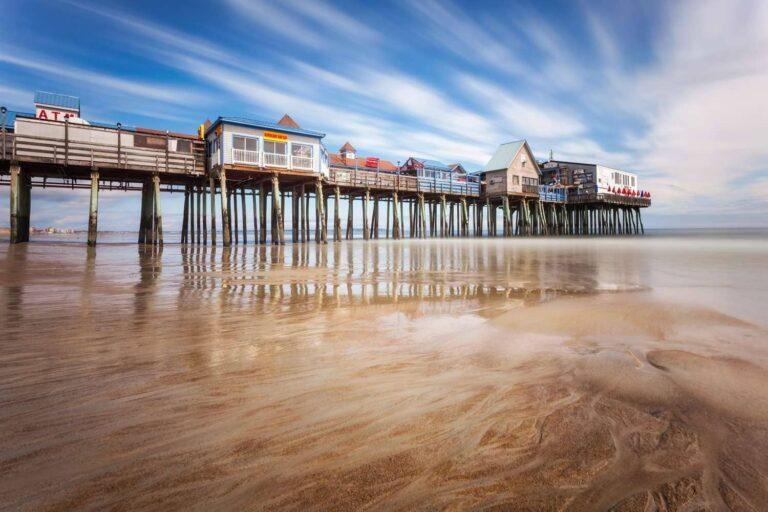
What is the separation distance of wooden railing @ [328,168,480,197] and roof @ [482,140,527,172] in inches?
115

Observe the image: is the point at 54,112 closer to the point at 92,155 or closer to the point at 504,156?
the point at 92,155

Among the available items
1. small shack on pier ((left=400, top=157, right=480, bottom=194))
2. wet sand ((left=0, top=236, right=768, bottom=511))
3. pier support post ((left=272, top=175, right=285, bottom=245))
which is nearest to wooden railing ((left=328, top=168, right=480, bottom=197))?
small shack on pier ((left=400, top=157, right=480, bottom=194))

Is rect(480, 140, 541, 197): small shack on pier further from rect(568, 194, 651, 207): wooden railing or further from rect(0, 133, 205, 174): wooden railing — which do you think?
rect(0, 133, 205, 174): wooden railing

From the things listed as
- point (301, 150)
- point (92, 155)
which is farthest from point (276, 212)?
point (92, 155)

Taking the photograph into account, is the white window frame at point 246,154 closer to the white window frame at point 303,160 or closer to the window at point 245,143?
the window at point 245,143

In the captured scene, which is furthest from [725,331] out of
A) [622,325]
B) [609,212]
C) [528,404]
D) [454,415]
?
[609,212]

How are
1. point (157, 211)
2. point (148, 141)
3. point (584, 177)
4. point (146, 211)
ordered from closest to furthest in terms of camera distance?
point (157, 211), point (148, 141), point (146, 211), point (584, 177)

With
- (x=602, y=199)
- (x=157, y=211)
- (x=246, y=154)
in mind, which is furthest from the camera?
(x=602, y=199)

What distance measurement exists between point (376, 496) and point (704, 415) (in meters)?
1.99

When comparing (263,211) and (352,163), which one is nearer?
(263,211)

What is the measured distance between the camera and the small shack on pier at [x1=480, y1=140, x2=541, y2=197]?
43.9 metres

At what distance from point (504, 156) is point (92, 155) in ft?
128

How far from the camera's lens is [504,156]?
45375mm

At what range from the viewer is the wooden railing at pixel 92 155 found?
20.5 m
